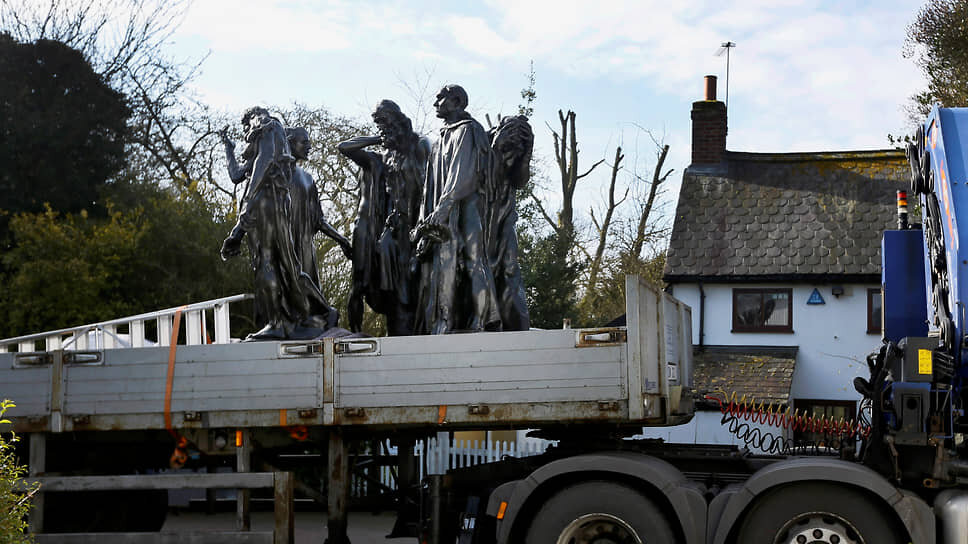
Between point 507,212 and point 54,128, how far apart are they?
56.1 ft

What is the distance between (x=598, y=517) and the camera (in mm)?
6738

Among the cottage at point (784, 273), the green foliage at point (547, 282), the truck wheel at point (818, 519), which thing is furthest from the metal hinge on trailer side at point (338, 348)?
the green foliage at point (547, 282)

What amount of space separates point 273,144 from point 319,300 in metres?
1.45

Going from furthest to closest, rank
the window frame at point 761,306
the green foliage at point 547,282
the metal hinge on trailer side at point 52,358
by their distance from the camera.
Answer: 1. the green foliage at point 547,282
2. the window frame at point 761,306
3. the metal hinge on trailer side at point 52,358

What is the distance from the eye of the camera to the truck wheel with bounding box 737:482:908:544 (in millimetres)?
6363

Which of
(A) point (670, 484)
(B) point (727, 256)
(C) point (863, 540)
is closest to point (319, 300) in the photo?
(A) point (670, 484)

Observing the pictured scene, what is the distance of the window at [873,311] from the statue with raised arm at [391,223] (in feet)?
48.0

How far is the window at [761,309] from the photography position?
891 inches

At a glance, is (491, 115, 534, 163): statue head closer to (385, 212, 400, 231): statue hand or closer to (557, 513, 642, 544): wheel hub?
(385, 212, 400, 231): statue hand

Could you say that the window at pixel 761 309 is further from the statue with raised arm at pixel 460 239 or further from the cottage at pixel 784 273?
the statue with raised arm at pixel 460 239

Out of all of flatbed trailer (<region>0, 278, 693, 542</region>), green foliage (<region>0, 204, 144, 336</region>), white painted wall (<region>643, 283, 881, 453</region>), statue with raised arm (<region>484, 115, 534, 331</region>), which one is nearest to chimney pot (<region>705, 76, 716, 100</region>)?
white painted wall (<region>643, 283, 881, 453</region>)

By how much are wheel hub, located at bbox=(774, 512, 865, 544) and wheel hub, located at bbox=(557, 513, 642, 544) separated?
3.07ft

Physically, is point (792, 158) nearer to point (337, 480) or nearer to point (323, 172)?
point (323, 172)

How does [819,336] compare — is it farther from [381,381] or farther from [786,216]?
[381,381]
